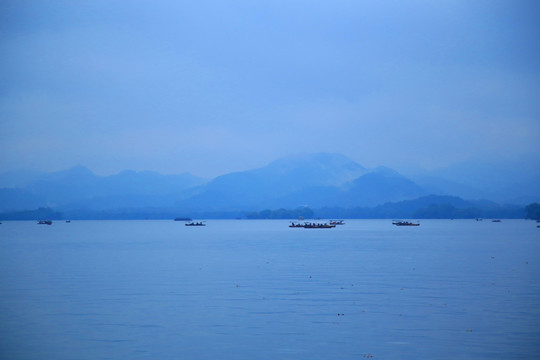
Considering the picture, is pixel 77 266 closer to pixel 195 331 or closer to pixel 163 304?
pixel 163 304

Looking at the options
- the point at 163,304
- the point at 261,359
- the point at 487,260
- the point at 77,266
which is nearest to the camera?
the point at 261,359

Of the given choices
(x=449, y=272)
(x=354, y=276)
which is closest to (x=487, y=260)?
(x=449, y=272)

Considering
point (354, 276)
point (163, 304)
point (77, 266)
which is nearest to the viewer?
point (163, 304)

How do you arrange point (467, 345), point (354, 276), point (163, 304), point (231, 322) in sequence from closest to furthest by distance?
point (467, 345) < point (231, 322) < point (163, 304) < point (354, 276)

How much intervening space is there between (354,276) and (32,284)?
81.9ft

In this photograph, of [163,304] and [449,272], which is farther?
[449,272]

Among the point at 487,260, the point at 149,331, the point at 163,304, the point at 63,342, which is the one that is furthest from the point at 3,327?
the point at 487,260

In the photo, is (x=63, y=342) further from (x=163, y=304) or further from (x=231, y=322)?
(x=163, y=304)

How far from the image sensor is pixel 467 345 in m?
23.2

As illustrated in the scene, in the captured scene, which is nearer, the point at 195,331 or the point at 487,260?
the point at 195,331

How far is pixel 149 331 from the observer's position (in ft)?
86.3

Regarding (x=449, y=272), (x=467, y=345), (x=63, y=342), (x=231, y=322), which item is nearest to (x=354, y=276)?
(x=449, y=272)

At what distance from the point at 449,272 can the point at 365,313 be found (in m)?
23.1

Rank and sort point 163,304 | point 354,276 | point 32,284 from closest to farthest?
point 163,304, point 32,284, point 354,276
